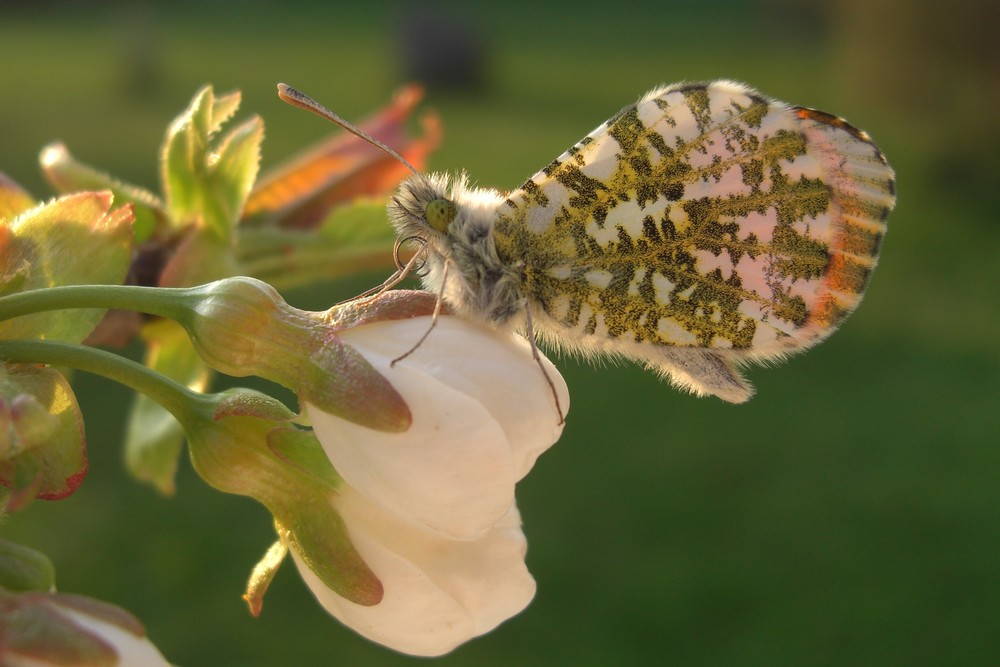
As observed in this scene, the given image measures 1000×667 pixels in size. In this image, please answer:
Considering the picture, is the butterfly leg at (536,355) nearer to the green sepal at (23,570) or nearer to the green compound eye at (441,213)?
A: the green compound eye at (441,213)

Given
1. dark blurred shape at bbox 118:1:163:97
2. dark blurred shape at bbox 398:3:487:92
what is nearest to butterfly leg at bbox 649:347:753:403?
dark blurred shape at bbox 398:3:487:92

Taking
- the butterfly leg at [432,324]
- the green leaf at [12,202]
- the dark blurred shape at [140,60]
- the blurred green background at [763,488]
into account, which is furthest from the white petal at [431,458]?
the dark blurred shape at [140,60]

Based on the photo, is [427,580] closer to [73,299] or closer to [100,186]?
[73,299]

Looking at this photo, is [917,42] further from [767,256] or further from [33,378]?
[33,378]

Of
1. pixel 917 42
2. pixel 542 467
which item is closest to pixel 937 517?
pixel 542 467

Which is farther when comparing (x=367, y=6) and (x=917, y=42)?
(x=367, y=6)
